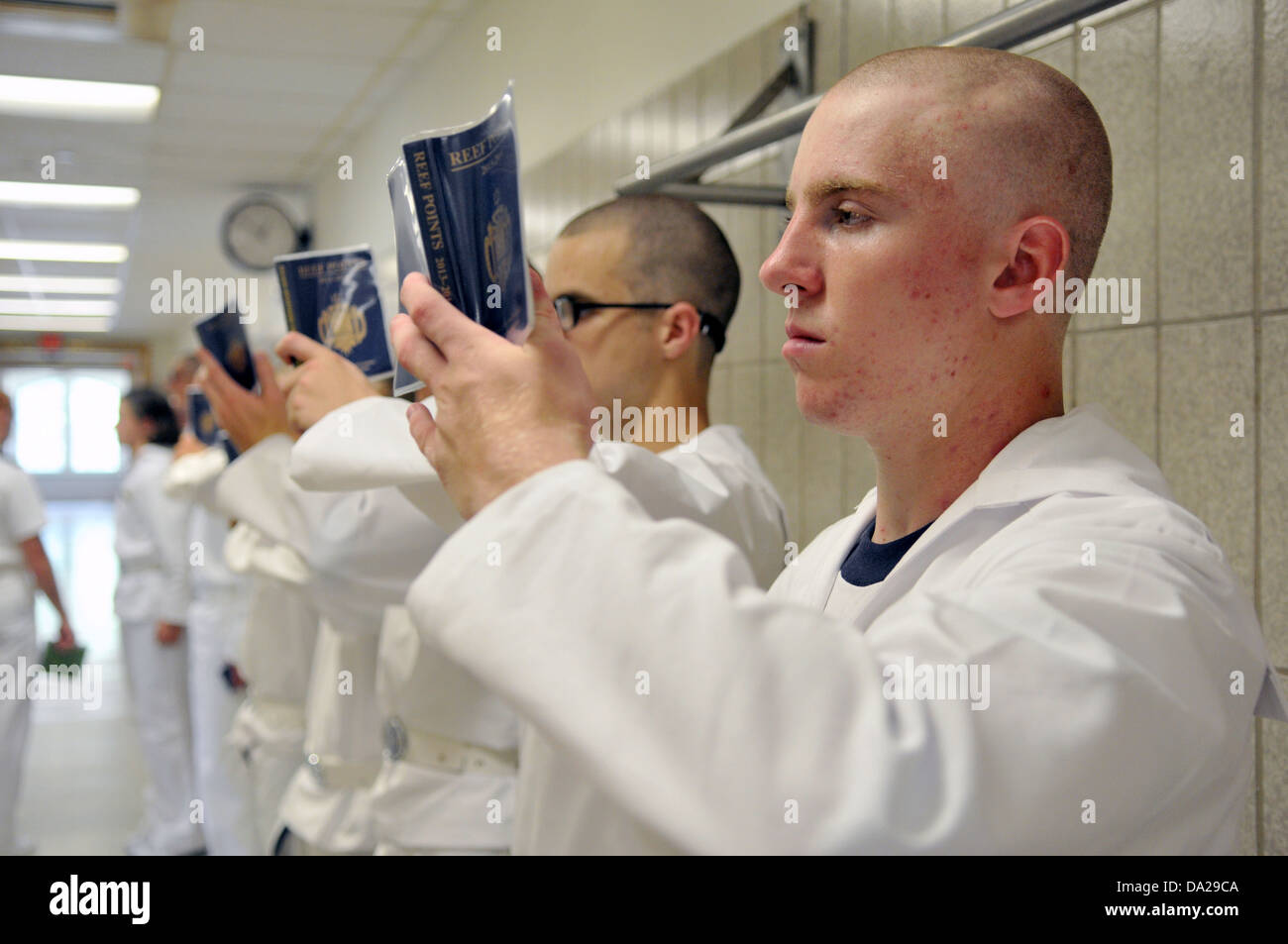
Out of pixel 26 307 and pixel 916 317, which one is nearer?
pixel 916 317

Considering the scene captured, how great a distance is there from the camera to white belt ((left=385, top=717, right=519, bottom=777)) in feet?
5.96

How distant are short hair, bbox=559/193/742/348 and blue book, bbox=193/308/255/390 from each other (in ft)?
1.99

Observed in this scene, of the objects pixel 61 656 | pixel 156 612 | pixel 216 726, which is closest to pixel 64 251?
pixel 156 612

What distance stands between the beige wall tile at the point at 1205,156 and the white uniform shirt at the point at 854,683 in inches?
27.3

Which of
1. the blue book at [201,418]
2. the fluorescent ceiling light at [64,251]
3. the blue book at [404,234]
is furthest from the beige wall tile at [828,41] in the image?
the fluorescent ceiling light at [64,251]

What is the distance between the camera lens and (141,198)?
713 centimetres

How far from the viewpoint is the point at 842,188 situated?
0.89m

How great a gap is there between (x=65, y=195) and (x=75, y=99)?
2385 millimetres

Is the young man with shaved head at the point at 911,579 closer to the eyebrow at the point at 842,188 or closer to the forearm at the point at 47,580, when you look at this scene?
the eyebrow at the point at 842,188

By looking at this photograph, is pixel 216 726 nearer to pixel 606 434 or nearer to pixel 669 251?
pixel 606 434

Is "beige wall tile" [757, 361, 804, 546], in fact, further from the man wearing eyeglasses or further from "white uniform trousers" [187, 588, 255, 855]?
"white uniform trousers" [187, 588, 255, 855]
